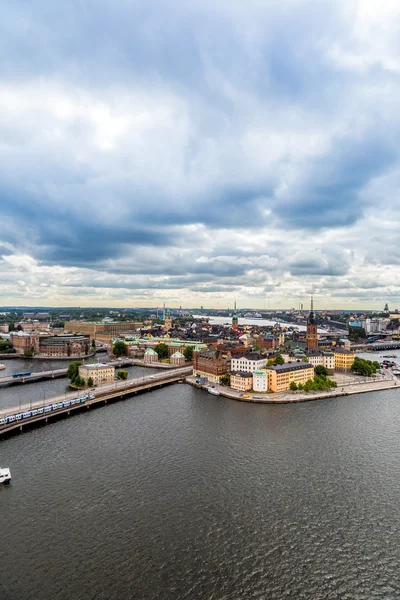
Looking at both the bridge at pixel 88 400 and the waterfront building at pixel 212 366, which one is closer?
the bridge at pixel 88 400

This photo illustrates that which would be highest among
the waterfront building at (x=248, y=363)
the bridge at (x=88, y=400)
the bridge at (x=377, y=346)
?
the waterfront building at (x=248, y=363)

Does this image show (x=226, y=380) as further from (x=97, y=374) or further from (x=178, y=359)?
(x=178, y=359)

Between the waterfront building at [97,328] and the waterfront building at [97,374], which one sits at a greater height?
the waterfront building at [97,328]

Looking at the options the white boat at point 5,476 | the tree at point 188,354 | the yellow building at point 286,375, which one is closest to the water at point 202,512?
the white boat at point 5,476

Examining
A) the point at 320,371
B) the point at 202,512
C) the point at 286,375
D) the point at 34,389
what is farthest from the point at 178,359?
the point at 202,512

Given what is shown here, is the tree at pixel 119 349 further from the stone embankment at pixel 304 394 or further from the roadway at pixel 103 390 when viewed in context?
the stone embankment at pixel 304 394

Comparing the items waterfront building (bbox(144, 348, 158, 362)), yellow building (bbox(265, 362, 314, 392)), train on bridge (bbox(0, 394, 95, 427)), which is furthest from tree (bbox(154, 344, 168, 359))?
train on bridge (bbox(0, 394, 95, 427))
